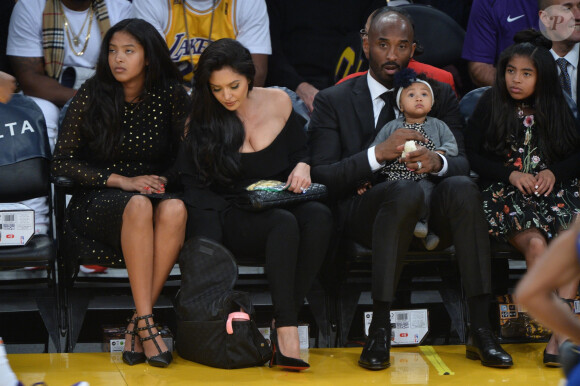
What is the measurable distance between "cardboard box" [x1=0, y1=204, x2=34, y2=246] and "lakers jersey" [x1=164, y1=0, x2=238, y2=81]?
1.46 metres

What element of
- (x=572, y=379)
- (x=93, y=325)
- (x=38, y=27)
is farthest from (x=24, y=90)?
(x=572, y=379)

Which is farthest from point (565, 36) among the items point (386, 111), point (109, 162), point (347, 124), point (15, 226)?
point (15, 226)

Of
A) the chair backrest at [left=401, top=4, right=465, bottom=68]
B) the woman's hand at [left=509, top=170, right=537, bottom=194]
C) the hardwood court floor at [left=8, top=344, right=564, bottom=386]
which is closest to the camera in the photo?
the hardwood court floor at [left=8, top=344, right=564, bottom=386]

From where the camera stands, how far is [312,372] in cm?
389

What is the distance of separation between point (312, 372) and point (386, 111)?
4.44ft

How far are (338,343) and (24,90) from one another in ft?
7.45

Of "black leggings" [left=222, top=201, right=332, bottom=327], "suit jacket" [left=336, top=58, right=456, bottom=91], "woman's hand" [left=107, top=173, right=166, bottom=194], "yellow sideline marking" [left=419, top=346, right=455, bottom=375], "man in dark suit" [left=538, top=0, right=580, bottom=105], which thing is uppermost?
"man in dark suit" [left=538, top=0, right=580, bottom=105]

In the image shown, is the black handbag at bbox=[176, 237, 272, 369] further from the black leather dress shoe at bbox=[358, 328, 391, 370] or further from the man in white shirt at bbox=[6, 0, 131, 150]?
the man in white shirt at bbox=[6, 0, 131, 150]

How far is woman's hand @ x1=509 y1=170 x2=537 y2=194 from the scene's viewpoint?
14.3 ft

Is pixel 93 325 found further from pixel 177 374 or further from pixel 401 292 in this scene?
pixel 401 292

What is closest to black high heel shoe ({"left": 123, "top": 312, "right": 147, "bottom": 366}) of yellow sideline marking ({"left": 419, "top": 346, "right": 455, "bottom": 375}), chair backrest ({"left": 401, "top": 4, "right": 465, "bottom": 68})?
yellow sideline marking ({"left": 419, "top": 346, "right": 455, "bottom": 375})

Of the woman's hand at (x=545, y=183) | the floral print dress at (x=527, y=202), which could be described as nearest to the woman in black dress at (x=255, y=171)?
the floral print dress at (x=527, y=202)

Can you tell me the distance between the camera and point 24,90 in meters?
5.13

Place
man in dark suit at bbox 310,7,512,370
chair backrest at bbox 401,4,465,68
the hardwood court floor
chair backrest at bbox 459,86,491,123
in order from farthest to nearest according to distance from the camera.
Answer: chair backrest at bbox 401,4,465,68, chair backrest at bbox 459,86,491,123, man in dark suit at bbox 310,7,512,370, the hardwood court floor
